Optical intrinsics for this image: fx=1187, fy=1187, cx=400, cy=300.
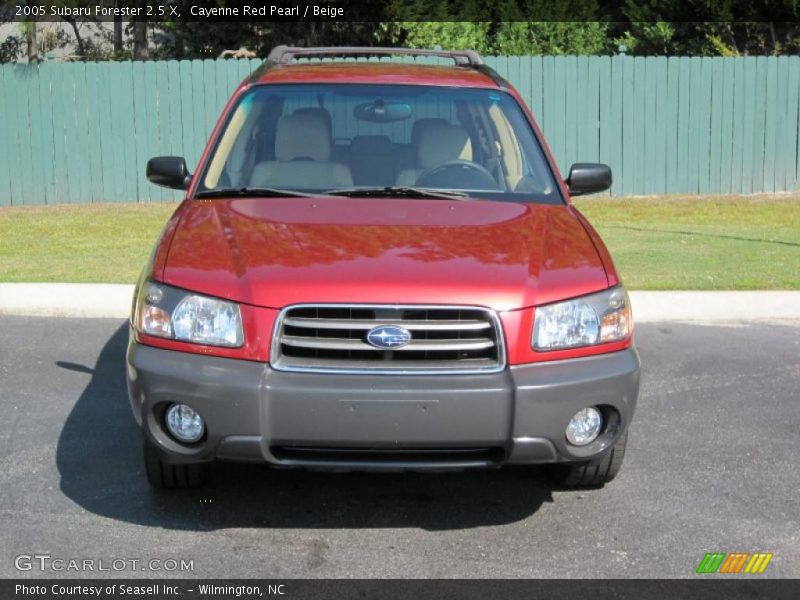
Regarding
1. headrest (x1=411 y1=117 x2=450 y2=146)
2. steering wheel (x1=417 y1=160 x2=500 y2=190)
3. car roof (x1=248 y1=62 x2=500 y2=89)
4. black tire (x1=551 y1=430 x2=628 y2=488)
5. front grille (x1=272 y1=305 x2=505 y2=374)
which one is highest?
car roof (x1=248 y1=62 x2=500 y2=89)

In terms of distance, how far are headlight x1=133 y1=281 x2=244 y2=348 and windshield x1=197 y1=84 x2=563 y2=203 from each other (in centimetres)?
115

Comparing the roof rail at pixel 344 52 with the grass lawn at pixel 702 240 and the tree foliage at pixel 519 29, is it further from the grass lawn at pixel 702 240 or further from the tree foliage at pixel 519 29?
the tree foliage at pixel 519 29

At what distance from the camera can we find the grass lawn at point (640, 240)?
1068 cm

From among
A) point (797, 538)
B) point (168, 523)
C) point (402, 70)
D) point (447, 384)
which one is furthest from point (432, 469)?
point (402, 70)

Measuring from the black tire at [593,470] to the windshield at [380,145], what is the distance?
4.15ft

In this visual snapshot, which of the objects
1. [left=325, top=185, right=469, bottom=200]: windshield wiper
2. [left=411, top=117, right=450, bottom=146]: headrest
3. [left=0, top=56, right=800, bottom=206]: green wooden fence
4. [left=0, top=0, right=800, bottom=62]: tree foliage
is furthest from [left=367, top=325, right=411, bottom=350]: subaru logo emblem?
[left=0, top=0, right=800, bottom=62]: tree foliage

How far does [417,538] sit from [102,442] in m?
2.01

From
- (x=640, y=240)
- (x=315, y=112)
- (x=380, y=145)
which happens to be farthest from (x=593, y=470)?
(x=640, y=240)

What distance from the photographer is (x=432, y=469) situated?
14.5 ft

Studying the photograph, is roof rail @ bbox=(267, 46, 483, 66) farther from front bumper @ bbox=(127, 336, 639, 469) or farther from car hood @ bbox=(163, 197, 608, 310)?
front bumper @ bbox=(127, 336, 639, 469)

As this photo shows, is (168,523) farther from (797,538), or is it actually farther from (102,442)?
(797,538)

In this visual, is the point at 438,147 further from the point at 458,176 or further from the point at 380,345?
the point at 380,345

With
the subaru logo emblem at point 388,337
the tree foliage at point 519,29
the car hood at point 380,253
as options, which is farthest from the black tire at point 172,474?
the tree foliage at point 519,29

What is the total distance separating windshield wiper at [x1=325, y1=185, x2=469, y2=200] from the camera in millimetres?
5492
